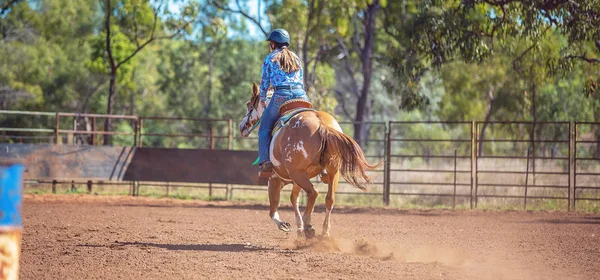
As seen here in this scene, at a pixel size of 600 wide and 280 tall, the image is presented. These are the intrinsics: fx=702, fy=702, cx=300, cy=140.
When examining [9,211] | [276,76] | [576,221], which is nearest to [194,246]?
[276,76]

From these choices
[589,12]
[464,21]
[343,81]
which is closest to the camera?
[589,12]

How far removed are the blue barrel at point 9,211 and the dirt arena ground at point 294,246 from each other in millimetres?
2119

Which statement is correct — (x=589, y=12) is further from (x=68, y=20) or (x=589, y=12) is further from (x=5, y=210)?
(x=68, y=20)

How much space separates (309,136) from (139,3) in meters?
14.9

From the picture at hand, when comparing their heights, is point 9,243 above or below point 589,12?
below

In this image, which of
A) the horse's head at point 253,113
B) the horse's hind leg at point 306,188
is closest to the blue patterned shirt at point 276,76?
the horse's head at point 253,113

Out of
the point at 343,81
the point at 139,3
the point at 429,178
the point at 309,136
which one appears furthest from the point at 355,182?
the point at 343,81

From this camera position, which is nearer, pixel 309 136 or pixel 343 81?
pixel 309 136

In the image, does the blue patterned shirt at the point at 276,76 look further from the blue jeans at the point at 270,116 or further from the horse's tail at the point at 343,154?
the horse's tail at the point at 343,154

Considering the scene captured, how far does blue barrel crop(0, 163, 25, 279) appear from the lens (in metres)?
3.84

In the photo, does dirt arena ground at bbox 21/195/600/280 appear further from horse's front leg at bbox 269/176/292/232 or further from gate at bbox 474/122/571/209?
gate at bbox 474/122/571/209

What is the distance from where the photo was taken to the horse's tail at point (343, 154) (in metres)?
7.60

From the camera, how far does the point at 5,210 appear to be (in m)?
3.84

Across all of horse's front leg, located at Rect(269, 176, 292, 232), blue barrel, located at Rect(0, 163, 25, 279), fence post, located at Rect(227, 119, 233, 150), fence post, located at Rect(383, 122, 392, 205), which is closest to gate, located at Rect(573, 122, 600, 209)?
fence post, located at Rect(383, 122, 392, 205)
